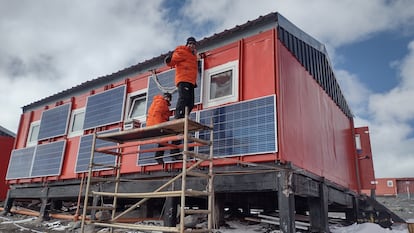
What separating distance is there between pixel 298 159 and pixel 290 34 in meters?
3.07

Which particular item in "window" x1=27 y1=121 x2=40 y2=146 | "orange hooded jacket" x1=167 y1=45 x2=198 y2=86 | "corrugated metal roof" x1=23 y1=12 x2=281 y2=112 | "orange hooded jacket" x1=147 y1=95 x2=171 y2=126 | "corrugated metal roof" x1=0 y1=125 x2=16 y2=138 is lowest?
"orange hooded jacket" x1=147 y1=95 x2=171 y2=126

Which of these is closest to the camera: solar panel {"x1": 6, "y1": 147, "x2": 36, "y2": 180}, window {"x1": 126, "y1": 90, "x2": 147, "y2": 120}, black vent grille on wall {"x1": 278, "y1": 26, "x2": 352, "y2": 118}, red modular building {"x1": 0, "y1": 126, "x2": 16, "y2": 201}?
black vent grille on wall {"x1": 278, "y1": 26, "x2": 352, "y2": 118}

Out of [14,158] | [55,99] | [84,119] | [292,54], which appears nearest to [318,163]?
[292,54]

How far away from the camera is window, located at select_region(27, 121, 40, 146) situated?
11398 millimetres

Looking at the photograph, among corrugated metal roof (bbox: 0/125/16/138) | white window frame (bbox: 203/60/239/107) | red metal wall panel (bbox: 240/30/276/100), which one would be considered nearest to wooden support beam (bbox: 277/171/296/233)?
red metal wall panel (bbox: 240/30/276/100)

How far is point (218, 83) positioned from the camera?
23.0 ft

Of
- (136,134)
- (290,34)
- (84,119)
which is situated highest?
(290,34)

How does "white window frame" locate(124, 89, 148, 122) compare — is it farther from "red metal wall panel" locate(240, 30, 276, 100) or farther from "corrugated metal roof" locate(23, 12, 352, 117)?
"red metal wall panel" locate(240, 30, 276, 100)

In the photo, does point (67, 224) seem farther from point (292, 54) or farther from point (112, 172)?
point (292, 54)

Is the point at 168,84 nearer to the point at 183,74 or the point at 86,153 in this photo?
the point at 183,74

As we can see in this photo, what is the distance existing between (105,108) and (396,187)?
99.6 feet

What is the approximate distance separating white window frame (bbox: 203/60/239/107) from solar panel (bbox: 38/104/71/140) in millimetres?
5654

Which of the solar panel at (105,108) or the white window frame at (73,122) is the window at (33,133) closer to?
Result: the white window frame at (73,122)

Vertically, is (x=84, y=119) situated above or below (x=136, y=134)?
above
